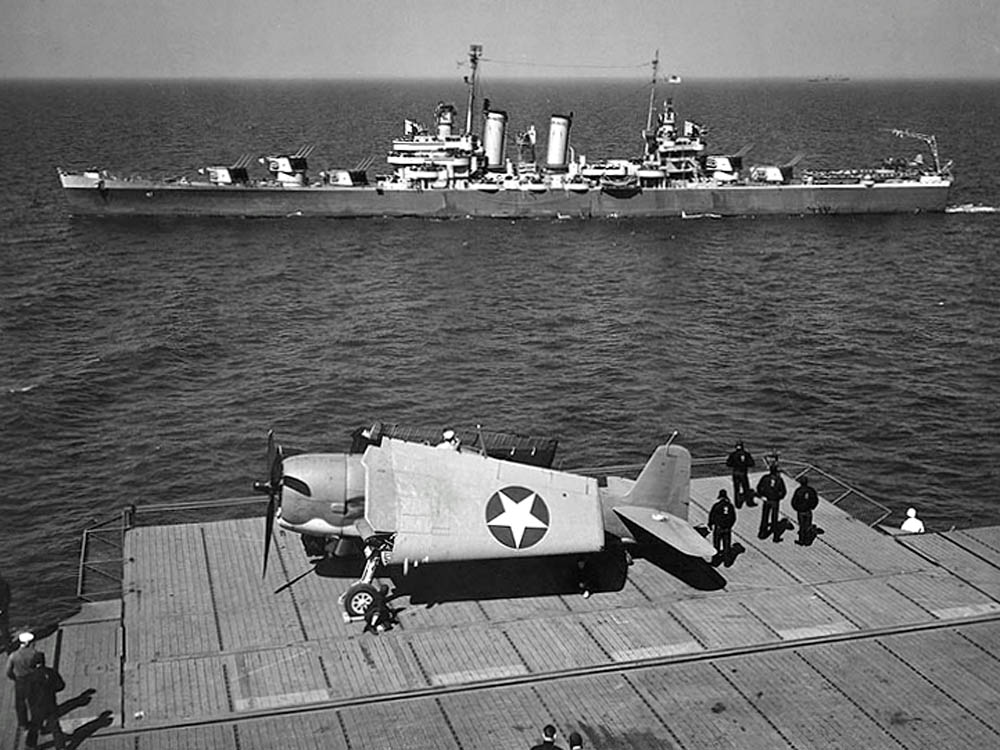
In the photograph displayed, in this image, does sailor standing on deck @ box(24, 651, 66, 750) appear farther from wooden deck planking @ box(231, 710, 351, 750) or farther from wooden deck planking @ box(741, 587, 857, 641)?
wooden deck planking @ box(741, 587, 857, 641)

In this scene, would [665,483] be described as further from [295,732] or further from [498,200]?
[498,200]

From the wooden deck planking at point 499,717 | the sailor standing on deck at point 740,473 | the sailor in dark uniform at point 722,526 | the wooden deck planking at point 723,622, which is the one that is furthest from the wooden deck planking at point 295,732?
the sailor standing on deck at point 740,473

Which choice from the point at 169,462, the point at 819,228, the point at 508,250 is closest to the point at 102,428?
the point at 169,462

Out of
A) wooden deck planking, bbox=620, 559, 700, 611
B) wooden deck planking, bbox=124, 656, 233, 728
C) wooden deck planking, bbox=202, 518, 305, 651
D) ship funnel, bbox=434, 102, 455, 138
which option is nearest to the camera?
wooden deck planking, bbox=124, 656, 233, 728

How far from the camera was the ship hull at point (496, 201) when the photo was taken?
95250mm

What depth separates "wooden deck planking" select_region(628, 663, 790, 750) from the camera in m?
18.5

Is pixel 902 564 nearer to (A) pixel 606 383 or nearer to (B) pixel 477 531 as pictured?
(B) pixel 477 531

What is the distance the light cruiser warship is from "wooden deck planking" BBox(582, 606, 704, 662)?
7808 cm

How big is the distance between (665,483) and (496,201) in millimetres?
76459

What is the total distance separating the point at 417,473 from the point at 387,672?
14.5ft

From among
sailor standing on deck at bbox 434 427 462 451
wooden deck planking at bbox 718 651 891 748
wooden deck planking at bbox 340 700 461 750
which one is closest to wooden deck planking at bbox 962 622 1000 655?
wooden deck planking at bbox 718 651 891 748

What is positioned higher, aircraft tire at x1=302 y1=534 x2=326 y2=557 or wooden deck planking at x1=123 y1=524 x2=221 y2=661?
aircraft tire at x1=302 y1=534 x2=326 y2=557

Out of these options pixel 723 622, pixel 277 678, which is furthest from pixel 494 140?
pixel 277 678

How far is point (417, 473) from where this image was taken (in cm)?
2273
